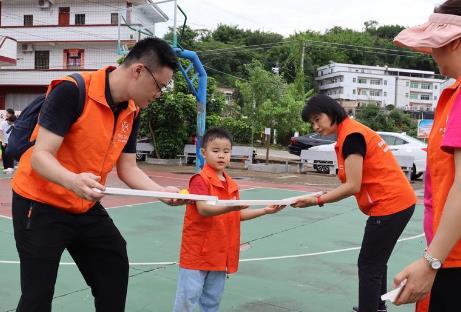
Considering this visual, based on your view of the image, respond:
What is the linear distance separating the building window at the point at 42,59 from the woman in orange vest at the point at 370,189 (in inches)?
1234

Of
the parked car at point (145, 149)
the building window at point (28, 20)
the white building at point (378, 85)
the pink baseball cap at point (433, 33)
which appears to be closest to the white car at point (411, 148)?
the parked car at point (145, 149)

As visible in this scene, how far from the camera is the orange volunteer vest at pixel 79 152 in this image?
2580 millimetres

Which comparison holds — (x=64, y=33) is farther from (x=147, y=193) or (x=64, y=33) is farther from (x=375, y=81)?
(x=375, y=81)

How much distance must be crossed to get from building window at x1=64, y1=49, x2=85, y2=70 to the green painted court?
24379 mm

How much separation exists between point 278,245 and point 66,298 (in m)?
3.10

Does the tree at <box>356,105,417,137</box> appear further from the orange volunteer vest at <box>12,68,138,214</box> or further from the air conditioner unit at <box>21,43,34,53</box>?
the orange volunteer vest at <box>12,68,138,214</box>

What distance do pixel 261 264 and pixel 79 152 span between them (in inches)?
140

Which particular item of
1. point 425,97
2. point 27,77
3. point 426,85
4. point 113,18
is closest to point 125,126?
point 113,18

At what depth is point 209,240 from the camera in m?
3.37

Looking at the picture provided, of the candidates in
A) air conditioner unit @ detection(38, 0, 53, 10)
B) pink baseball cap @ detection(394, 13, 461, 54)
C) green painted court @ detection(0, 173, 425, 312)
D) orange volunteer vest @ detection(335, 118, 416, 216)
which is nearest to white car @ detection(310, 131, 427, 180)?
green painted court @ detection(0, 173, 425, 312)

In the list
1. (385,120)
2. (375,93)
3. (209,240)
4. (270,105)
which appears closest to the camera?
(209,240)

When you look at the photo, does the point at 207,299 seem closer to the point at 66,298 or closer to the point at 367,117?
the point at 66,298

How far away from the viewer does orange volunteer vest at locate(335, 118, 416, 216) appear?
11.9ft

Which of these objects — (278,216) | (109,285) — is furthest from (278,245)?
(109,285)
